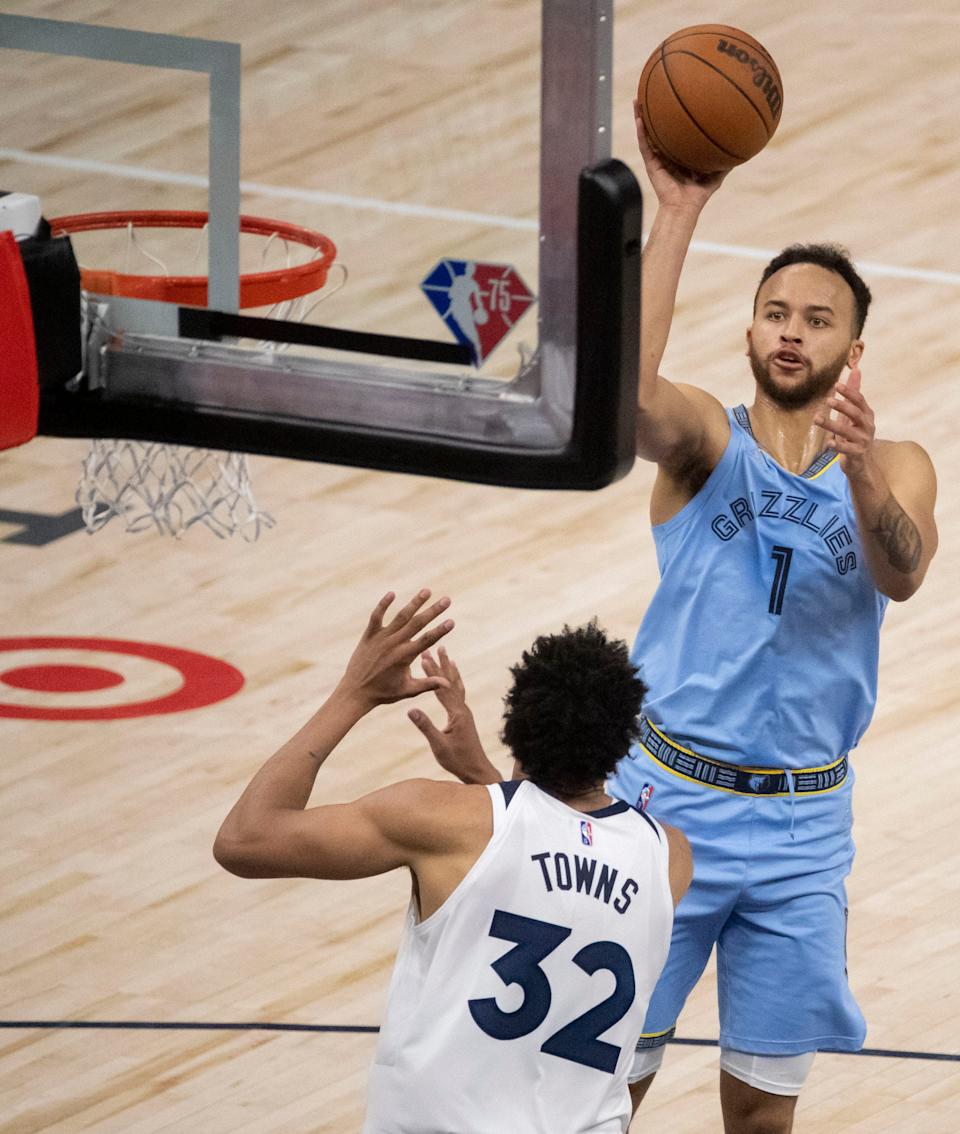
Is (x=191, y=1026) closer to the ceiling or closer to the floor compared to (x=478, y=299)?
closer to the floor

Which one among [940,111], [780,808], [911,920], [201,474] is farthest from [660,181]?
[940,111]

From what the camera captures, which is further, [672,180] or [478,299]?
[672,180]

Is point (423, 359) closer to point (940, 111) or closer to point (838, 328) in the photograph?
point (838, 328)

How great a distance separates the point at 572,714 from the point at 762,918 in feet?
4.00

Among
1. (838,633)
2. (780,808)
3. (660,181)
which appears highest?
(660,181)

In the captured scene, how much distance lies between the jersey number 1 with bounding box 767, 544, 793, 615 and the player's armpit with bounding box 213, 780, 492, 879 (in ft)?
3.98

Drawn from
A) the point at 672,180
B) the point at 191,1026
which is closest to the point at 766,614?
the point at 672,180

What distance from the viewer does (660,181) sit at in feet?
15.2

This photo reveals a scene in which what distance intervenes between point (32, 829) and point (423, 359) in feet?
9.96

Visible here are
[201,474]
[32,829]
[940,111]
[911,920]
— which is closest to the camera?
[201,474]

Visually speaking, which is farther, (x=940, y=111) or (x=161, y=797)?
(x=940, y=111)

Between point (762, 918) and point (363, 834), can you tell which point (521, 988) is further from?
point (762, 918)

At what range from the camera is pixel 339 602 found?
28.4ft

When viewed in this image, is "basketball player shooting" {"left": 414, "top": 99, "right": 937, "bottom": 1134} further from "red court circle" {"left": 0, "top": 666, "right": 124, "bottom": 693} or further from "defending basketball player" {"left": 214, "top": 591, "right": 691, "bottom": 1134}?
"red court circle" {"left": 0, "top": 666, "right": 124, "bottom": 693}
